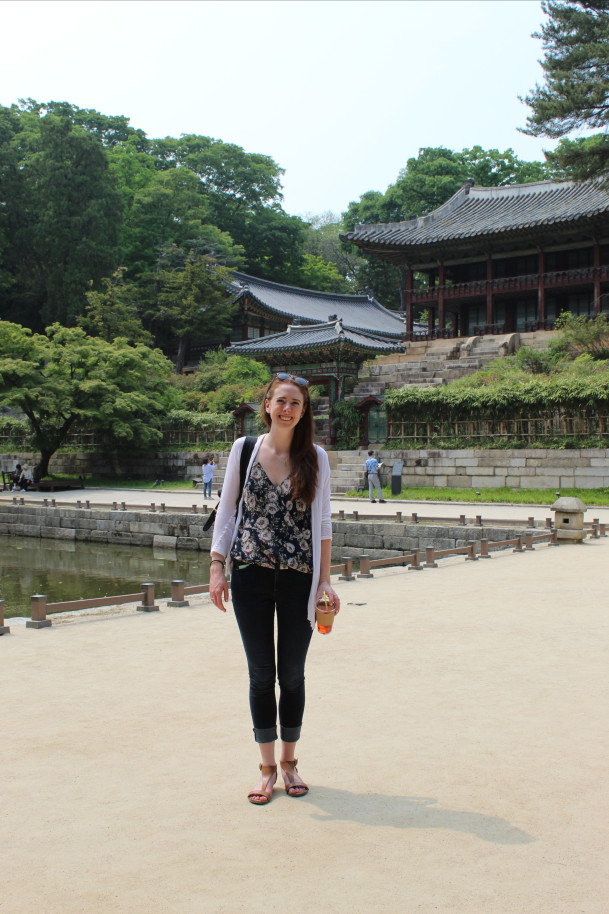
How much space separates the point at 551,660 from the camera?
6.00m

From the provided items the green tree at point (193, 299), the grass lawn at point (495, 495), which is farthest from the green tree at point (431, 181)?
the grass lawn at point (495, 495)

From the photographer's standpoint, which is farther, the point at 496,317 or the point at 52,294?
the point at 52,294

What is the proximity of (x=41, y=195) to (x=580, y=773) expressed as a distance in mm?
45817

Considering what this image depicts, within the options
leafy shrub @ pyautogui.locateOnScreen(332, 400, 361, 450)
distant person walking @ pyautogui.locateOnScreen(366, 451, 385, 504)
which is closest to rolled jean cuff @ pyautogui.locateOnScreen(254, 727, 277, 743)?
distant person walking @ pyautogui.locateOnScreen(366, 451, 385, 504)

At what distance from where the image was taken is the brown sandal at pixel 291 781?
11.7 feet

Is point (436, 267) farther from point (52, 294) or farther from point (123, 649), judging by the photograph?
point (123, 649)

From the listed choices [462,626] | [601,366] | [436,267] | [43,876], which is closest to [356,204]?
[436,267]

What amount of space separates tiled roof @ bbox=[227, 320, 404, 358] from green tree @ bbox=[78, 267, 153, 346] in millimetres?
7361

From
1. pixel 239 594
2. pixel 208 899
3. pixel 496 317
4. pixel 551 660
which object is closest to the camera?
pixel 208 899

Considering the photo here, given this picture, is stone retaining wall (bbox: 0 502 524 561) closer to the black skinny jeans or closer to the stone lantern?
the stone lantern

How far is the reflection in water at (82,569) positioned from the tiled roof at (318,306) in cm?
2421

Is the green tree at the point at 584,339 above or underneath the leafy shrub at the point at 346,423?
above

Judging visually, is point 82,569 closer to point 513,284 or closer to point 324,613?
point 324,613

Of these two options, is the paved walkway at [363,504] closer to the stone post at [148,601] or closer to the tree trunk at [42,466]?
the tree trunk at [42,466]
